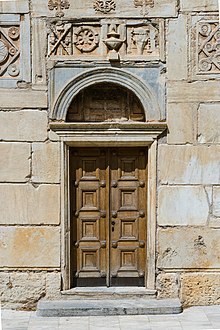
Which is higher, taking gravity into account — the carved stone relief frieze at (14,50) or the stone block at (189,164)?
the carved stone relief frieze at (14,50)

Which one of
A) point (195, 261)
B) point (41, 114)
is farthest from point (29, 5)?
point (195, 261)

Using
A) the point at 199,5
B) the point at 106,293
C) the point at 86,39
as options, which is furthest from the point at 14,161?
the point at 199,5

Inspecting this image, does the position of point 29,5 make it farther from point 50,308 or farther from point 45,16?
point 50,308

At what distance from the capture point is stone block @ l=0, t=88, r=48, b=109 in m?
6.04

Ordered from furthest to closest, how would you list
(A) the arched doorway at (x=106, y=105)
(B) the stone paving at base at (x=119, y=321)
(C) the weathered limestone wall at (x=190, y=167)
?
1. (A) the arched doorway at (x=106, y=105)
2. (C) the weathered limestone wall at (x=190, y=167)
3. (B) the stone paving at base at (x=119, y=321)

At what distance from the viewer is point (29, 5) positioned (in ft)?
19.7

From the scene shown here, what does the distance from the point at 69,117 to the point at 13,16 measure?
1367 millimetres

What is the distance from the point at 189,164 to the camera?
20.0 ft

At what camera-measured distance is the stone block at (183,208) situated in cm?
612

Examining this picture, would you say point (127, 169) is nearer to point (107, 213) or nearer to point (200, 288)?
point (107, 213)

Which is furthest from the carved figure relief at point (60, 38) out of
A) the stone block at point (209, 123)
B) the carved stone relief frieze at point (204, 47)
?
the stone block at point (209, 123)

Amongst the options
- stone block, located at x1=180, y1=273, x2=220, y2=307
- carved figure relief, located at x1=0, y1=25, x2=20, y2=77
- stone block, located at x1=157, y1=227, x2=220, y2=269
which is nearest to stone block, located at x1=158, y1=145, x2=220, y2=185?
stone block, located at x1=157, y1=227, x2=220, y2=269

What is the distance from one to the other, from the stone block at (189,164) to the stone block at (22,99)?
1.55 m

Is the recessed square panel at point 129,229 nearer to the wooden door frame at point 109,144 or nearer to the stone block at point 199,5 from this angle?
the wooden door frame at point 109,144
